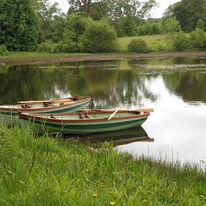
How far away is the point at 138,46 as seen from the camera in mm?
60719

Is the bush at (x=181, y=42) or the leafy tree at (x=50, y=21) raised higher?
the leafy tree at (x=50, y=21)

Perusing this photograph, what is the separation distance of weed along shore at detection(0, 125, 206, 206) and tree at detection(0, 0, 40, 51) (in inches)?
2339

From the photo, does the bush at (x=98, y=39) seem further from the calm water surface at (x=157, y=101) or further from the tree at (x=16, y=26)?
the calm water surface at (x=157, y=101)

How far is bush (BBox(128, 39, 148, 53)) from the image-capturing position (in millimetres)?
A: 60500

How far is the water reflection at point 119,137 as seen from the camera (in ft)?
31.6

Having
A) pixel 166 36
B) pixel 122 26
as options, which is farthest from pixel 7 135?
pixel 122 26

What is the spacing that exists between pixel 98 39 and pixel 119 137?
54.8 metres

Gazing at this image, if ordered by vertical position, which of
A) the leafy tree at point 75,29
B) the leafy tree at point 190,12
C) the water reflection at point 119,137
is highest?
the leafy tree at point 190,12

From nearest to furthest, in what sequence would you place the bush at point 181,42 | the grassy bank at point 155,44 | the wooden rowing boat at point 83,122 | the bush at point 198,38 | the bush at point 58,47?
the wooden rowing boat at point 83,122 → the bush at point 58,47 → the bush at point 198,38 → the bush at point 181,42 → the grassy bank at point 155,44

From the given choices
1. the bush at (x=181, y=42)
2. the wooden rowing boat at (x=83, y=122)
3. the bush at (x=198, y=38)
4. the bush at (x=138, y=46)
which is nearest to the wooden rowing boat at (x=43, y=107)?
the wooden rowing boat at (x=83, y=122)

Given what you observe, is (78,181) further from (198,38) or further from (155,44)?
(155,44)

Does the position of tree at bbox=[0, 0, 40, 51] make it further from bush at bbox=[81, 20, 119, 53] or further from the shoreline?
the shoreline

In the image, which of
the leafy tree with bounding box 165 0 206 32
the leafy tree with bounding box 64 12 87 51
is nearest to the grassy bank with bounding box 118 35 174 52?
the leafy tree with bounding box 64 12 87 51

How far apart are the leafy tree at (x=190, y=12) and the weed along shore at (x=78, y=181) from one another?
83.3 meters
